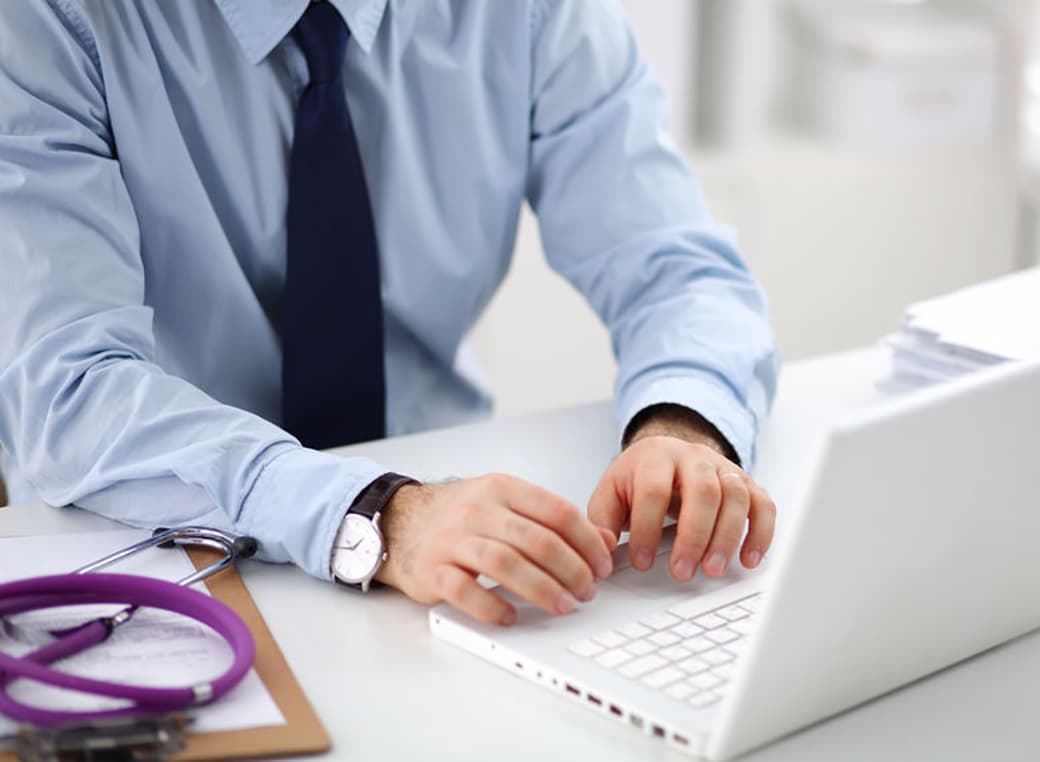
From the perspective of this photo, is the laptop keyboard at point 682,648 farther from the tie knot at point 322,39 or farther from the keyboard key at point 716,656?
the tie knot at point 322,39

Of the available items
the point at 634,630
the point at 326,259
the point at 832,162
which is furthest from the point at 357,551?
the point at 832,162

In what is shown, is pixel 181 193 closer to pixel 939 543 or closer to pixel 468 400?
pixel 468 400

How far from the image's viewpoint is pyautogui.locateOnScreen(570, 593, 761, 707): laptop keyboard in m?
0.76

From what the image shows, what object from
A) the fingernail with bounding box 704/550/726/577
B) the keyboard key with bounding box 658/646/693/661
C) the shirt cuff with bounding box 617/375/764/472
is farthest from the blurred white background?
the keyboard key with bounding box 658/646/693/661

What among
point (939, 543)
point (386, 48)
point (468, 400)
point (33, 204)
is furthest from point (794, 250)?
point (939, 543)

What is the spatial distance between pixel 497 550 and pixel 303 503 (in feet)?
0.56

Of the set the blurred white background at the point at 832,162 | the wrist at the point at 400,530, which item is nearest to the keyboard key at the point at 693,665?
the wrist at the point at 400,530

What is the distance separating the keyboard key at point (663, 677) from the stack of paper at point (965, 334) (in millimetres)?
566

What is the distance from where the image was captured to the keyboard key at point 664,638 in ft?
2.65

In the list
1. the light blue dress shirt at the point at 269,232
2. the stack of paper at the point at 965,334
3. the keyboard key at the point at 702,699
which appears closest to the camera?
the keyboard key at the point at 702,699

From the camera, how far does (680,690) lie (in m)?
0.75

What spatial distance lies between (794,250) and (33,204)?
6.50 ft

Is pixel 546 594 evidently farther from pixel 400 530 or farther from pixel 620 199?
pixel 620 199

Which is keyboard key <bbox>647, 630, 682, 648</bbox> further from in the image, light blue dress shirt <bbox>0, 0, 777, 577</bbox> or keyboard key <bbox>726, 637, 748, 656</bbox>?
light blue dress shirt <bbox>0, 0, 777, 577</bbox>
